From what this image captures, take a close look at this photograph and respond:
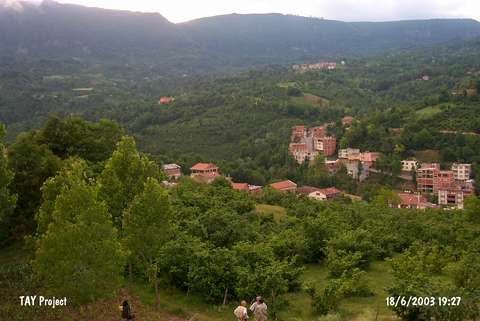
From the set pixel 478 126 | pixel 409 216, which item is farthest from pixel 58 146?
pixel 478 126

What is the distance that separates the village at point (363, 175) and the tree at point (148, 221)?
31.2 meters

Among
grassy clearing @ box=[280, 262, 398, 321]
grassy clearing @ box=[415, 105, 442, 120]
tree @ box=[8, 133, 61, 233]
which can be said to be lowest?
grassy clearing @ box=[415, 105, 442, 120]

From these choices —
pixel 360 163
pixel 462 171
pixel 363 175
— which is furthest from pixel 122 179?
pixel 462 171

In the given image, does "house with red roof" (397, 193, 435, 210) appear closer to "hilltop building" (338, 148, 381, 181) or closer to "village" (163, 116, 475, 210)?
"village" (163, 116, 475, 210)

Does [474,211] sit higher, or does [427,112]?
[474,211]

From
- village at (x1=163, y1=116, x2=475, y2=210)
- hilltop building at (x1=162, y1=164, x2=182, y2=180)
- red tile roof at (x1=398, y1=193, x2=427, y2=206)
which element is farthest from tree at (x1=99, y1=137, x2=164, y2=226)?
hilltop building at (x1=162, y1=164, x2=182, y2=180)

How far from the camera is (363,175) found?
60.5 meters

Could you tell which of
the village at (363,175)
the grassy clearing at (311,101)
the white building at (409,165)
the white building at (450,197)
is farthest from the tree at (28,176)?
the grassy clearing at (311,101)

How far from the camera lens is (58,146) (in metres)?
21.9

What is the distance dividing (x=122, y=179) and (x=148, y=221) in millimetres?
2811

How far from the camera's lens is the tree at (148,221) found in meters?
11.9

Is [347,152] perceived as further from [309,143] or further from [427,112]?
[427,112]

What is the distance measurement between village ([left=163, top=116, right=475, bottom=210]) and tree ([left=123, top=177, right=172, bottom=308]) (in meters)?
31.2

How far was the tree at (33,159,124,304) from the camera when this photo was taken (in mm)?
10312
